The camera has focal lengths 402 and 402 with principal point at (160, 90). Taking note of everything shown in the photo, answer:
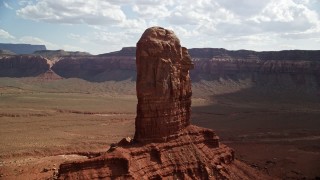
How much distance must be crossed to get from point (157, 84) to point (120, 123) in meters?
56.0

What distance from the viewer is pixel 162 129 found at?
110 ft

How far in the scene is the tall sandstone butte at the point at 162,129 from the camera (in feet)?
101

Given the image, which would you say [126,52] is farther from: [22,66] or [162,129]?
[162,129]

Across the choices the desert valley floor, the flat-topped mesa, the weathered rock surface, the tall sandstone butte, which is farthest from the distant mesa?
the flat-topped mesa

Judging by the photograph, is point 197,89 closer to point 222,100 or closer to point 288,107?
point 222,100

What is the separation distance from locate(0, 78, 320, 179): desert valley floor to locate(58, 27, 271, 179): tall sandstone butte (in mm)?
14406

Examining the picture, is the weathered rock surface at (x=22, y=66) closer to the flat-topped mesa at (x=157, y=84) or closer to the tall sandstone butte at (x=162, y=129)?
the tall sandstone butte at (x=162, y=129)

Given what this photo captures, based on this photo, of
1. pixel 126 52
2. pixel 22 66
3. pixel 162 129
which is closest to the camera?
pixel 162 129

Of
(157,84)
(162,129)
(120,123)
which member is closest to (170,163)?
(162,129)

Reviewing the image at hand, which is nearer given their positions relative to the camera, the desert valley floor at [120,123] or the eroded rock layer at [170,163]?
the eroded rock layer at [170,163]

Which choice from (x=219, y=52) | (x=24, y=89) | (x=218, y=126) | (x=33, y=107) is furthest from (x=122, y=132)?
(x=219, y=52)

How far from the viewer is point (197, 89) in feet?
479

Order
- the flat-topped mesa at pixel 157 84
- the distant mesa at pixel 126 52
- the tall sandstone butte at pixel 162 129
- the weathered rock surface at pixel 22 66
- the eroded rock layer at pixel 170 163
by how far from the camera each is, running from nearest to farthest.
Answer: the eroded rock layer at pixel 170 163 → the tall sandstone butte at pixel 162 129 → the flat-topped mesa at pixel 157 84 → the distant mesa at pixel 126 52 → the weathered rock surface at pixel 22 66

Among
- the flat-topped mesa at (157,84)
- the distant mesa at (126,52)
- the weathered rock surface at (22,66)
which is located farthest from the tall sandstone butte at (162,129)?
the weathered rock surface at (22,66)
